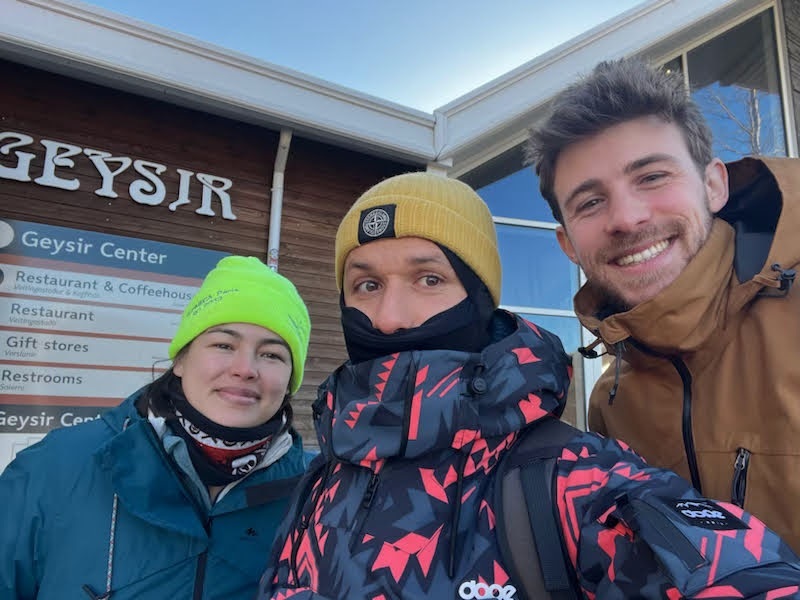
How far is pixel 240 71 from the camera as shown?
3816 mm

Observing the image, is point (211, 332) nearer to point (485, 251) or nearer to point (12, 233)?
point (485, 251)

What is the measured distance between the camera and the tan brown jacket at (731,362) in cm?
119

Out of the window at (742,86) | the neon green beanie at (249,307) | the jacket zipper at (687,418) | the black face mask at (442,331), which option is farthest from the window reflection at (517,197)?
the jacket zipper at (687,418)

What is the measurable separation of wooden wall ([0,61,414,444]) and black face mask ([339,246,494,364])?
118 inches

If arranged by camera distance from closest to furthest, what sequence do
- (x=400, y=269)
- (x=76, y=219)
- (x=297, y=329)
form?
(x=400, y=269), (x=297, y=329), (x=76, y=219)

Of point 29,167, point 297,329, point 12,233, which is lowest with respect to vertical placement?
point 297,329

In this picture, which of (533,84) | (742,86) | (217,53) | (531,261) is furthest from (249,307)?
(742,86)

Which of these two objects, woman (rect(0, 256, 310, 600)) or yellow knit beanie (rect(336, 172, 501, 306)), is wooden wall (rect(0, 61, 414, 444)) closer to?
woman (rect(0, 256, 310, 600))

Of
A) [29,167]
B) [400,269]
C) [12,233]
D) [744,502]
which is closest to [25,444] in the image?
[12,233]

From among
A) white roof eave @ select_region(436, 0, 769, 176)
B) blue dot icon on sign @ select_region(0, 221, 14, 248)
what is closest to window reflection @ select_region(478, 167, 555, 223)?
white roof eave @ select_region(436, 0, 769, 176)

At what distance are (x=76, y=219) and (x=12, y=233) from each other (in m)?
0.37

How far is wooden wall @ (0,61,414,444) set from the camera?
360 centimetres

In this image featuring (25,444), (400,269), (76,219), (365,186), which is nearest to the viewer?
(400,269)

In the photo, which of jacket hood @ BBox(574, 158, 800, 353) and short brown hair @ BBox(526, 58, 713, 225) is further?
short brown hair @ BBox(526, 58, 713, 225)
